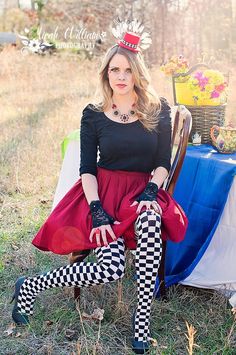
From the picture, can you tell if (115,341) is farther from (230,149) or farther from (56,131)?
(56,131)

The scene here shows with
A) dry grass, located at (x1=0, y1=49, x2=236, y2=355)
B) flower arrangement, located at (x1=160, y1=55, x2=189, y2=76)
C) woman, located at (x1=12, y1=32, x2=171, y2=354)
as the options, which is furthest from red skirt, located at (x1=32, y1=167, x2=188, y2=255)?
flower arrangement, located at (x1=160, y1=55, x2=189, y2=76)

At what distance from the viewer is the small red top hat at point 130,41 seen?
8.09ft

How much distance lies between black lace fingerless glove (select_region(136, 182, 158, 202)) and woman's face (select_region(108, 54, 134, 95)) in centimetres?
49

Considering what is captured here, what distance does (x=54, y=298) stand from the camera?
9.18 feet

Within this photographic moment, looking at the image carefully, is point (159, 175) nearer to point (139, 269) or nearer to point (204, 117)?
point (139, 269)

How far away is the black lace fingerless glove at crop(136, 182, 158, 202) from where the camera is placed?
237cm

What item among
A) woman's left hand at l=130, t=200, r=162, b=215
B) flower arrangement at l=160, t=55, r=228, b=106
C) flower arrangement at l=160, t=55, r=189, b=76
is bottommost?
woman's left hand at l=130, t=200, r=162, b=215

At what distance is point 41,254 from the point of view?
3.40 meters

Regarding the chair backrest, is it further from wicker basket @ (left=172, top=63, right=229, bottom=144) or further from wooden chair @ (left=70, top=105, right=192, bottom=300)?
wicker basket @ (left=172, top=63, right=229, bottom=144)

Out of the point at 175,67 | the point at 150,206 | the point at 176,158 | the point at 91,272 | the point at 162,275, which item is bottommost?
the point at 162,275

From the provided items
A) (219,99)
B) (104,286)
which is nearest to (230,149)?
(219,99)

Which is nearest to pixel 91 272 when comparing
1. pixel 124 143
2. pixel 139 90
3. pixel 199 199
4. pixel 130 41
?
pixel 124 143

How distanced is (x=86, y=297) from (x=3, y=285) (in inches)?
21.7

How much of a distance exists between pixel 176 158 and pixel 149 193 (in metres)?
0.29
